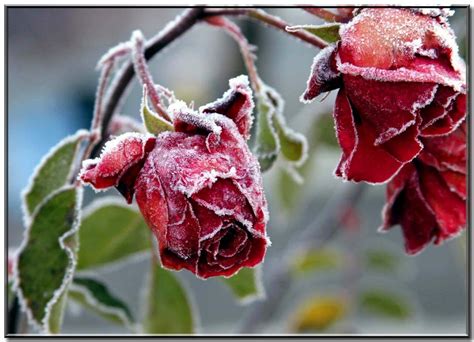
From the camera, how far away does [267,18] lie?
0.64 metres

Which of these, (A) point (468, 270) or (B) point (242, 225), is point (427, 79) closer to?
(B) point (242, 225)

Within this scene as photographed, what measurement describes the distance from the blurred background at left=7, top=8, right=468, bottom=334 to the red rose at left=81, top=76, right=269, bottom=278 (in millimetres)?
105

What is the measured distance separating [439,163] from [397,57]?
5.5 inches

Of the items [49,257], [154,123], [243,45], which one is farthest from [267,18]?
[49,257]

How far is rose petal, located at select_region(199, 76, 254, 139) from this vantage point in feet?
1.75

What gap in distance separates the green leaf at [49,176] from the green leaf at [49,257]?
36 millimetres

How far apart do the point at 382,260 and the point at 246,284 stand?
693mm

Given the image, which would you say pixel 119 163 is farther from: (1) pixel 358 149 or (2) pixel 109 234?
(2) pixel 109 234

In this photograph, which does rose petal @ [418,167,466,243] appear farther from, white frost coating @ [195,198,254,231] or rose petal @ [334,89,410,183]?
white frost coating @ [195,198,254,231]

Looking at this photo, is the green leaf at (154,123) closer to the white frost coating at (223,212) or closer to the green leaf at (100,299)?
the white frost coating at (223,212)

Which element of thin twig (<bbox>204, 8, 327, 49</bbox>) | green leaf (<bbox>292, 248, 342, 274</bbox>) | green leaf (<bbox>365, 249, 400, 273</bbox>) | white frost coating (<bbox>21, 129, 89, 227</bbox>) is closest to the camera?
thin twig (<bbox>204, 8, 327, 49</bbox>)

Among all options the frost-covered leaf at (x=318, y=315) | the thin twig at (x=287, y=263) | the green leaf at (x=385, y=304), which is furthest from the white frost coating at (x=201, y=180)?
the green leaf at (x=385, y=304)

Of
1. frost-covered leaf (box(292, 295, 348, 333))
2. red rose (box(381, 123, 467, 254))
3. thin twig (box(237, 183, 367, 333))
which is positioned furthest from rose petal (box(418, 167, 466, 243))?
frost-covered leaf (box(292, 295, 348, 333))

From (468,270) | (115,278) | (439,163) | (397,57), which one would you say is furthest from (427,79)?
(115,278)
